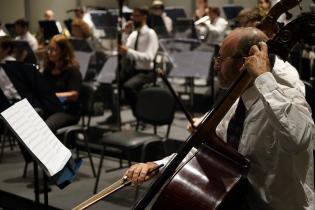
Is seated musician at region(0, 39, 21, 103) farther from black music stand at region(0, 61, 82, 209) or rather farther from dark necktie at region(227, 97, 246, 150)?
dark necktie at region(227, 97, 246, 150)

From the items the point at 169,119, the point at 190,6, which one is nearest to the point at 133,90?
the point at 169,119

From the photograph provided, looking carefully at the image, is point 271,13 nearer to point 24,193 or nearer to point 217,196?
point 217,196

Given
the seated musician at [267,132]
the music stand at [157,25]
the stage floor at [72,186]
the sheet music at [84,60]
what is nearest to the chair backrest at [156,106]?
the stage floor at [72,186]

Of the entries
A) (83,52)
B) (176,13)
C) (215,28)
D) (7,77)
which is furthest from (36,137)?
(176,13)

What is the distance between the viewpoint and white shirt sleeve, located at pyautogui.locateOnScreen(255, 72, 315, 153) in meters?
1.86

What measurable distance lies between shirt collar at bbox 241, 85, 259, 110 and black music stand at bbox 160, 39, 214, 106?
171 inches

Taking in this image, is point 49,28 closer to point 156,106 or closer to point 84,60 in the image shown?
point 84,60

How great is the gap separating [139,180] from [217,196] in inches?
14.7

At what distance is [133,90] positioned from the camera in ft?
21.9

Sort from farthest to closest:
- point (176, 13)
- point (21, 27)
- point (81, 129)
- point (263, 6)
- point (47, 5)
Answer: point (47, 5) < point (176, 13) < point (21, 27) < point (263, 6) < point (81, 129)

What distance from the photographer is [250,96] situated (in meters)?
2.13

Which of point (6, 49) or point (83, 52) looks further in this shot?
point (83, 52)

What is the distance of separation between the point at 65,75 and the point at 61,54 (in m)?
0.22

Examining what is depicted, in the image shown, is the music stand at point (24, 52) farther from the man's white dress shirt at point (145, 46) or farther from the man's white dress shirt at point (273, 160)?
the man's white dress shirt at point (273, 160)
